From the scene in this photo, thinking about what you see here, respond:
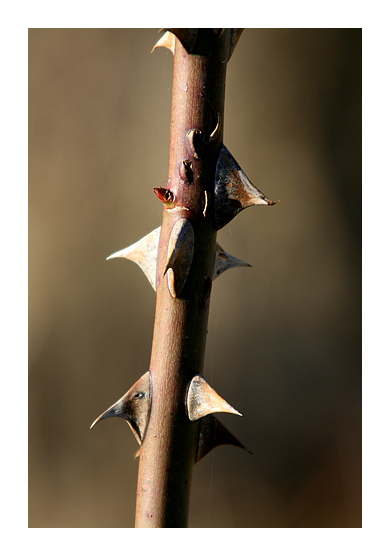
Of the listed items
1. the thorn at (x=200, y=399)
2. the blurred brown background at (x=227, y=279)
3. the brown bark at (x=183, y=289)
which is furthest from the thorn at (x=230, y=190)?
the blurred brown background at (x=227, y=279)

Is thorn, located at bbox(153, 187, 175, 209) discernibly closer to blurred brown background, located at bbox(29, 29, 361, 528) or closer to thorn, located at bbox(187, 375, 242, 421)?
thorn, located at bbox(187, 375, 242, 421)

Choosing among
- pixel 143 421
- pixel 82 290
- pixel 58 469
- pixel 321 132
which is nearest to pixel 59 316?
pixel 82 290

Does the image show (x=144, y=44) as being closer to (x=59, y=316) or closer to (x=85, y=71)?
(x=85, y=71)

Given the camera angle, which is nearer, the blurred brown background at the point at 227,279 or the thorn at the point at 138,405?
the thorn at the point at 138,405

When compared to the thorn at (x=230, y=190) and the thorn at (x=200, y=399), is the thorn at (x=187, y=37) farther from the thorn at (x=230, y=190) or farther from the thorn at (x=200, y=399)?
the thorn at (x=200, y=399)

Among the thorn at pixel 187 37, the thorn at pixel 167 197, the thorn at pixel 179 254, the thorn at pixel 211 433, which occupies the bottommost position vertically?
the thorn at pixel 211 433
